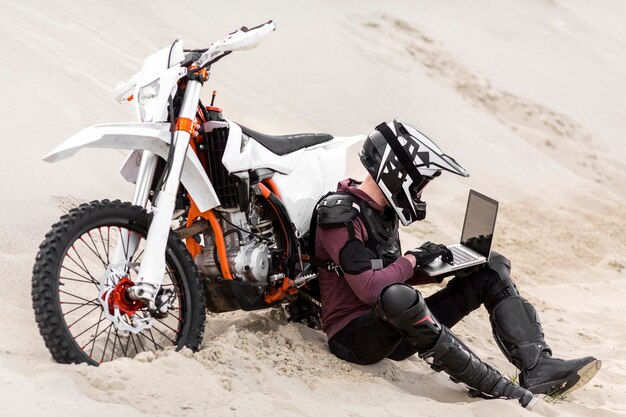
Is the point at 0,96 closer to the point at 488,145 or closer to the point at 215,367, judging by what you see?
the point at 215,367

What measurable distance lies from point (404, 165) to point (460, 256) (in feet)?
2.03

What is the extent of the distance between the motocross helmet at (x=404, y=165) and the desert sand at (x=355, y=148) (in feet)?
2.80

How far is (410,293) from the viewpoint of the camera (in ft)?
14.2

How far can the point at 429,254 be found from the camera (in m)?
4.64

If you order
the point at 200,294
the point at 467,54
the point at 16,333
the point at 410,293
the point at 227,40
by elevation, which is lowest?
the point at 16,333

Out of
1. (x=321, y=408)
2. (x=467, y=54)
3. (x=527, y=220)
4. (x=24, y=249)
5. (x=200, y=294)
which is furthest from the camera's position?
(x=467, y=54)

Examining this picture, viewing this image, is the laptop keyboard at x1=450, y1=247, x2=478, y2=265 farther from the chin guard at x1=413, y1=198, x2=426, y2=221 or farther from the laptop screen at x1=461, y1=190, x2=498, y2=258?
the chin guard at x1=413, y1=198, x2=426, y2=221

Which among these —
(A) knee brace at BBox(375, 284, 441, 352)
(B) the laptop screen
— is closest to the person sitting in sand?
(A) knee brace at BBox(375, 284, 441, 352)

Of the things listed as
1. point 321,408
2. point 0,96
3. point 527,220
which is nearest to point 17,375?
point 321,408

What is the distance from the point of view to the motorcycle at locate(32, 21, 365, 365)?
12.6 ft

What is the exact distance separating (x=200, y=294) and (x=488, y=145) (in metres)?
7.32

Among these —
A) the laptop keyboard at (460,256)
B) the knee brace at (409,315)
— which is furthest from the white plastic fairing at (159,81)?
the laptop keyboard at (460,256)

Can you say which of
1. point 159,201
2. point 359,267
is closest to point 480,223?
point 359,267

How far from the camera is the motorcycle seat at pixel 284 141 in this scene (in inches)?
181
